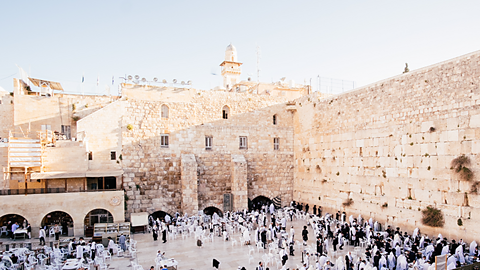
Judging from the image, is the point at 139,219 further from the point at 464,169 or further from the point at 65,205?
the point at 464,169

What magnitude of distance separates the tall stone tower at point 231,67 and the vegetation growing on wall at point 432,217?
23.9 meters

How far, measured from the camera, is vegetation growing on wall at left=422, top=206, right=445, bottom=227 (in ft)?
43.8

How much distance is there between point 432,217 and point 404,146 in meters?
3.22

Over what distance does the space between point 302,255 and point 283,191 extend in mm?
10648

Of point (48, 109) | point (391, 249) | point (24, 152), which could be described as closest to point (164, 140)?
point (48, 109)

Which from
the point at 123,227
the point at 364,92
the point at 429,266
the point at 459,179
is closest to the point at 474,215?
the point at 459,179

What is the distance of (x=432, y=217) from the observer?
13.6 m

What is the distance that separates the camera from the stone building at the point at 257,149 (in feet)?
44.1

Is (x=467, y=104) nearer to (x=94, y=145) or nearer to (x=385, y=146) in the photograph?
(x=385, y=146)

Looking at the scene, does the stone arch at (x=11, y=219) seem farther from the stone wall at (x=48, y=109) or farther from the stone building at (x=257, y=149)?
the stone wall at (x=48, y=109)

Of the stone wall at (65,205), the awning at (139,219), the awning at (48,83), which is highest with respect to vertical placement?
the awning at (48,83)

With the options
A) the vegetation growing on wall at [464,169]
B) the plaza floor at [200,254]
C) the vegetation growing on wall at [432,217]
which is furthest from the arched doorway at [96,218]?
the vegetation growing on wall at [464,169]

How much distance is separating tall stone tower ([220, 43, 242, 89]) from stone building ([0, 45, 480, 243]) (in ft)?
39.9

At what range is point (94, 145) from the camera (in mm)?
18672
